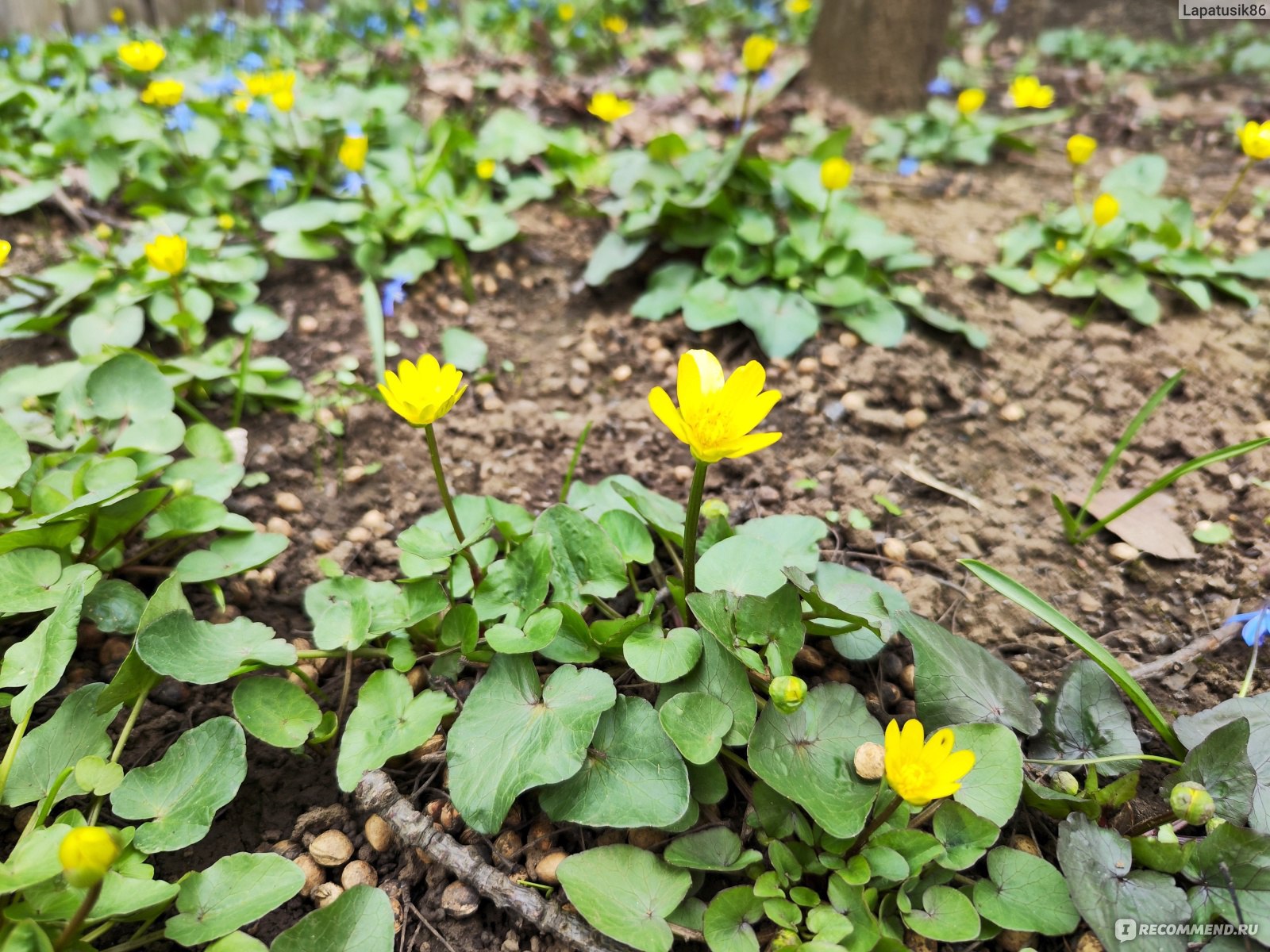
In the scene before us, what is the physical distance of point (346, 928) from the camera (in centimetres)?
111

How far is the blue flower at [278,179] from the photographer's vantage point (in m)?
2.62

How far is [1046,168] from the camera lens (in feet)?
10.6

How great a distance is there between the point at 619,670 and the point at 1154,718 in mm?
917

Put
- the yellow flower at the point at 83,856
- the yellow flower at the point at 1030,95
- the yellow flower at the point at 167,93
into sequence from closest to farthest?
A: the yellow flower at the point at 83,856 → the yellow flower at the point at 167,93 → the yellow flower at the point at 1030,95

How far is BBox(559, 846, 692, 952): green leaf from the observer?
3.60ft

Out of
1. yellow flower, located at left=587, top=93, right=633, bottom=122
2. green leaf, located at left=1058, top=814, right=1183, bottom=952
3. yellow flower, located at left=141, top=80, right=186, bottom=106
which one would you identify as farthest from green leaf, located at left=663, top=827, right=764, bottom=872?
yellow flower, located at left=141, top=80, right=186, bottom=106

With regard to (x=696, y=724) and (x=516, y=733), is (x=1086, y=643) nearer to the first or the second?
(x=696, y=724)

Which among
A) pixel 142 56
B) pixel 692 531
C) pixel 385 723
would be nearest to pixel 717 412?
pixel 692 531

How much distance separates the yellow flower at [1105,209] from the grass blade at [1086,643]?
153cm

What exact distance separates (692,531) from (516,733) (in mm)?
434

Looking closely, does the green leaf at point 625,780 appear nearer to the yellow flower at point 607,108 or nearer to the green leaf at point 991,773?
the green leaf at point 991,773

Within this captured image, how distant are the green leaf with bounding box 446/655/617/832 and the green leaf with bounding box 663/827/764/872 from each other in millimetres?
202

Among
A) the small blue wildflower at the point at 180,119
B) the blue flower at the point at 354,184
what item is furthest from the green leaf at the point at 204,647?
the small blue wildflower at the point at 180,119

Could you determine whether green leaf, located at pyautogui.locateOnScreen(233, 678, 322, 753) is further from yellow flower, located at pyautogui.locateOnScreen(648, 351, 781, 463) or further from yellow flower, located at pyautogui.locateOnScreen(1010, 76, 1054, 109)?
yellow flower, located at pyautogui.locateOnScreen(1010, 76, 1054, 109)
